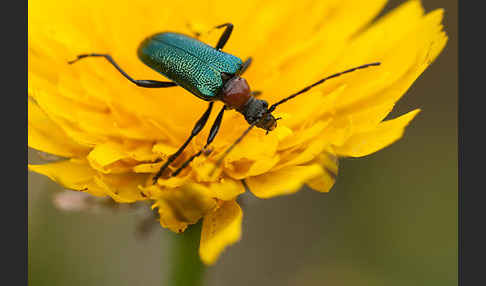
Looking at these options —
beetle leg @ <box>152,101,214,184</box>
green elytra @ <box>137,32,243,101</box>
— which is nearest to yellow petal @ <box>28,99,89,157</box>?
beetle leg @ <box>152,101,214,184</box>

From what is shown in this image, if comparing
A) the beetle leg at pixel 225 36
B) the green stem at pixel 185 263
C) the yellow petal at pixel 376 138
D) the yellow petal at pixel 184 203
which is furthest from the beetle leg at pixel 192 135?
the yellow petal at pixel 376 138

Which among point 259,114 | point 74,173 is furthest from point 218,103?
point 74,173

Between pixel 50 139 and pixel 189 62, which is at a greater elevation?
pixel 189 62

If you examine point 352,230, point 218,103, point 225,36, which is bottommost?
point 352,230

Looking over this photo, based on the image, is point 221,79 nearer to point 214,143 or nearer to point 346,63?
point 214,143

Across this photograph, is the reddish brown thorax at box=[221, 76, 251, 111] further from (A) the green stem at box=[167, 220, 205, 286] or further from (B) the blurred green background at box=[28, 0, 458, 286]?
(B) the blurred green background at box=[28, 0, 458, 286]

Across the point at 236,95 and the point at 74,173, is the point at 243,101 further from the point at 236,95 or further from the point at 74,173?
the point at 74,173
